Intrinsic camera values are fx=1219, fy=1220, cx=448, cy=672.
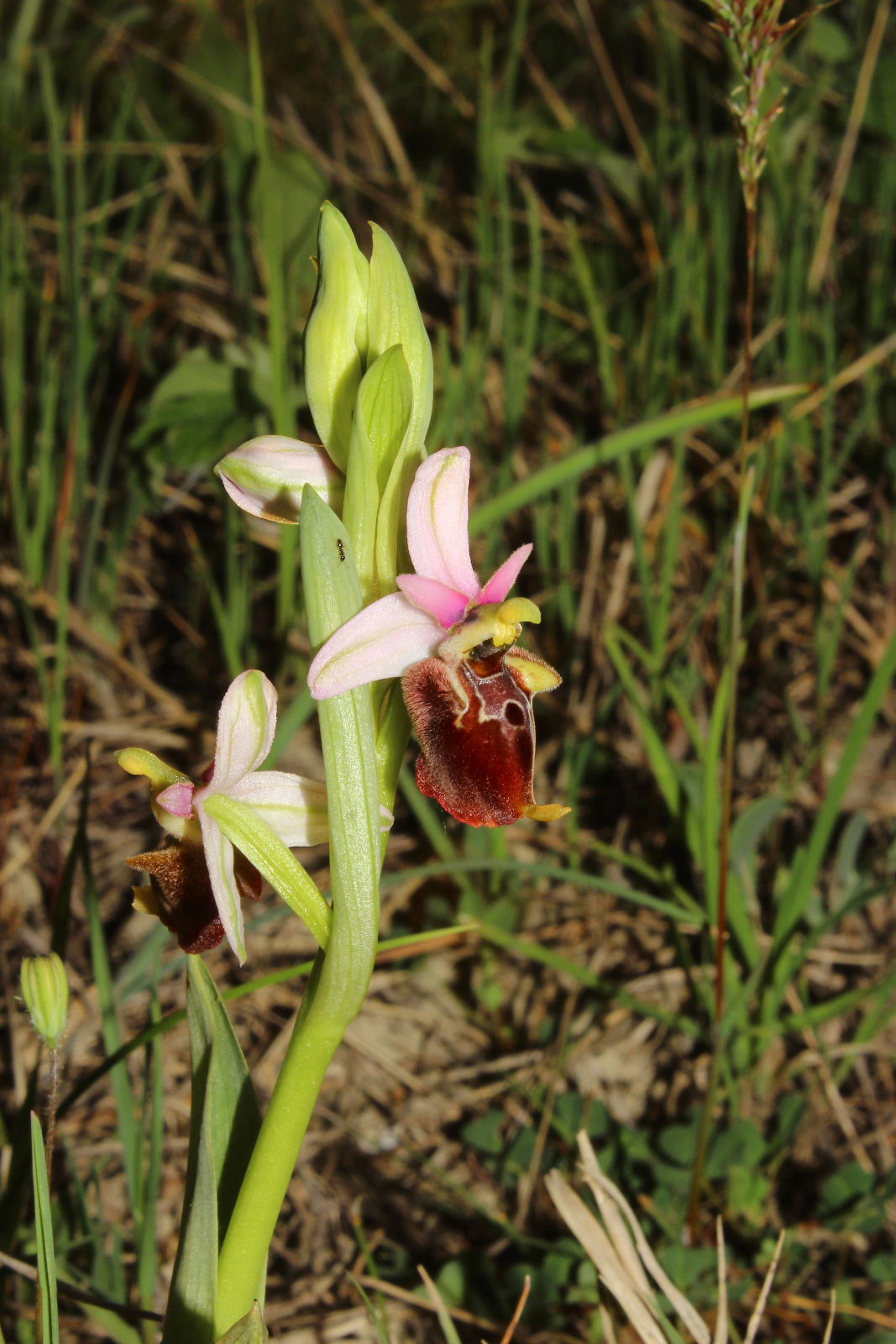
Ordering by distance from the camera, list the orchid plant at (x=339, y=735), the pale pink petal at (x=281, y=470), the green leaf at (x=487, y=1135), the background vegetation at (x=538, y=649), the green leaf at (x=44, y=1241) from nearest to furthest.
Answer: the green leaf at (x=44, y=1241)
the orchid plant at (x=339, y=735)
the pale pink petal at (x=281, y=470)
the background vegetation at (x=538, y=649)
the green leaf at (x=487, y=1135)

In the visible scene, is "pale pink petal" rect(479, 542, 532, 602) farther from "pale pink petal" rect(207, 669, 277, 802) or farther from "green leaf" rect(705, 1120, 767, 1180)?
"green leaf" rect(705, 1120, 767, 1180)

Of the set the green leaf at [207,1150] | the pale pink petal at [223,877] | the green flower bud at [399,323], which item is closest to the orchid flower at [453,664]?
the green flower bud at [399,323]

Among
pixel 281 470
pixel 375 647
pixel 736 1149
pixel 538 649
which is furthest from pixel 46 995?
pixel 538 649

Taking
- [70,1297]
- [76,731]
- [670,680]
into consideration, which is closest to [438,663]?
[70,1297]

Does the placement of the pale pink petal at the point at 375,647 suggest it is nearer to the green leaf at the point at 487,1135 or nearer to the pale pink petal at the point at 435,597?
the pale pink petal at the point at 435,597

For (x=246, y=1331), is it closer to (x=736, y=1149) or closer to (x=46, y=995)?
(x=46, y=995)

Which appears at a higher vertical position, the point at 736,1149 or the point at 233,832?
the point at 233,832
